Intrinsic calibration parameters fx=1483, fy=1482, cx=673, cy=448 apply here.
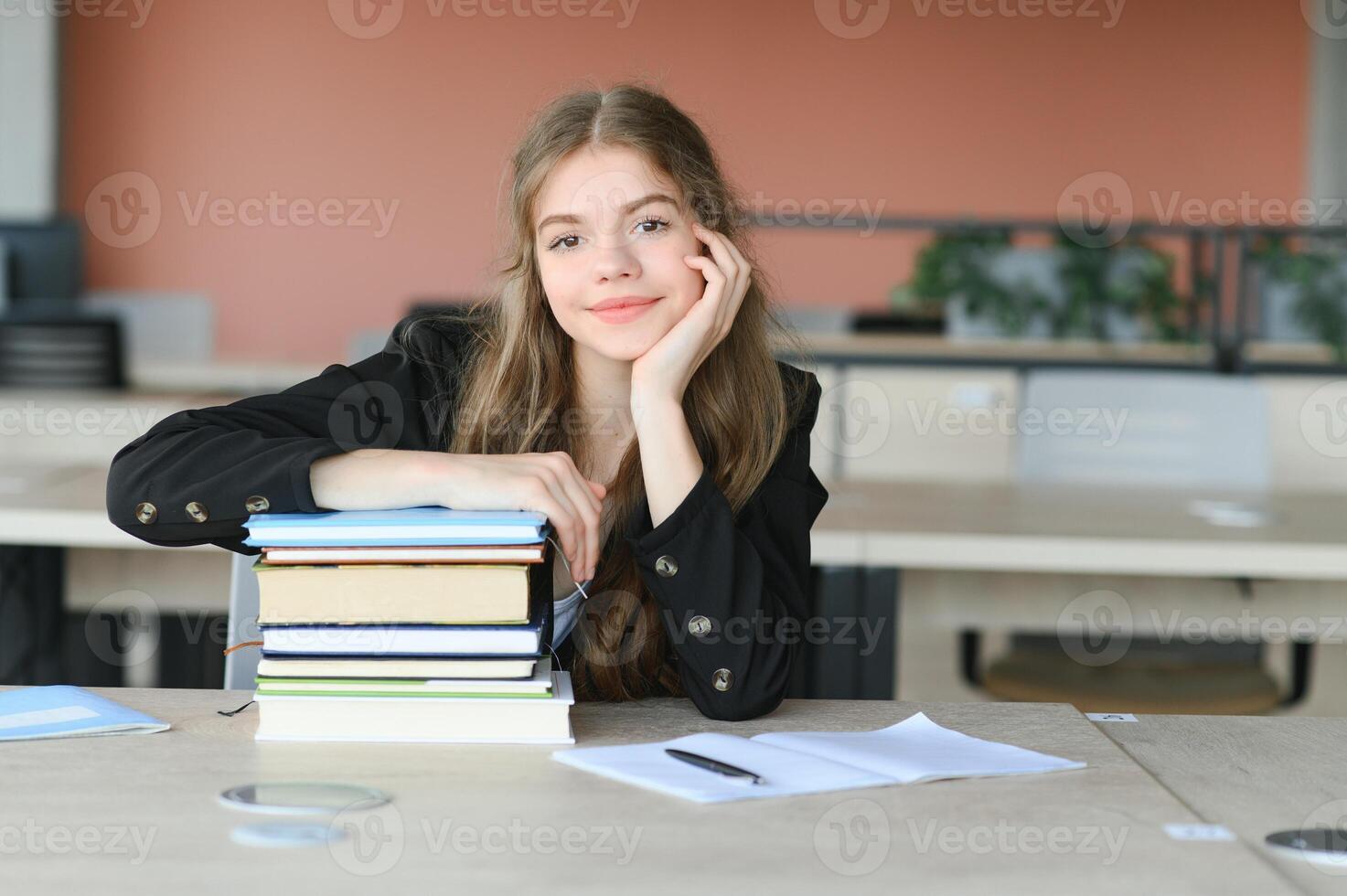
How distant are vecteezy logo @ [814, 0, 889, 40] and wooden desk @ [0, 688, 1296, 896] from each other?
6.48 m

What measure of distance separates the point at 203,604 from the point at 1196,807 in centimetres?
181

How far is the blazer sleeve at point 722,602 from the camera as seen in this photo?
1234 mm

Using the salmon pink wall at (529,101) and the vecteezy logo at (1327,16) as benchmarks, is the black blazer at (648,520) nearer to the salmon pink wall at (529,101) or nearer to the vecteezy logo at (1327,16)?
the salmon pink wall at (529,101)

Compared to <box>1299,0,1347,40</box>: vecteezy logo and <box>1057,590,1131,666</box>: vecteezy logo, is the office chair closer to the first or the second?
<box>1057,590,1131,666</box>: vecteezy logo

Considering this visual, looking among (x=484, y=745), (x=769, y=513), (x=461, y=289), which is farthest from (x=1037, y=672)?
(x=461, y=289)

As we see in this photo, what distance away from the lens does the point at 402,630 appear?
107 cm
